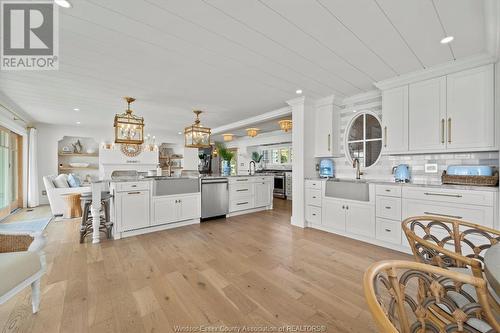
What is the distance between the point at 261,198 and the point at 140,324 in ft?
12.7

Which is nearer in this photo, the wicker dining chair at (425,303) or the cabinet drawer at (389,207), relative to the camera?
the wicker dining chair at (425,303)

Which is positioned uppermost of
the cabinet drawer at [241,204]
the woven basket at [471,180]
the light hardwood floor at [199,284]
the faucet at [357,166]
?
the faucet at [357,166]

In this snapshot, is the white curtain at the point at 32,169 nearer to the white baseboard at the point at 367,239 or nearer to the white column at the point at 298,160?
the white column at the point at 298,160

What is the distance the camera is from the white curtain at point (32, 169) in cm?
547

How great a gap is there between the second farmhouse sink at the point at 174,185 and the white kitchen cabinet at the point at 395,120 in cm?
330

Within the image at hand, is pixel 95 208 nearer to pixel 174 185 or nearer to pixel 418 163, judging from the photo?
pixel 174 185

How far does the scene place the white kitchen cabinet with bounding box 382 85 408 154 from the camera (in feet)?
9.51

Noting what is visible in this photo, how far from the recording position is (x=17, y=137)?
5277mm

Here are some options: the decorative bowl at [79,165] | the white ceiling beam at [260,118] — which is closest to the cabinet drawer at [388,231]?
the white ceiling beam at [260,118]

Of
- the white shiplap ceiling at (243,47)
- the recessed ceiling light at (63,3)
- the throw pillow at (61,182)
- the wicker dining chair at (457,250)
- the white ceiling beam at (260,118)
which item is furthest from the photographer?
the throw pillow at (61,182)

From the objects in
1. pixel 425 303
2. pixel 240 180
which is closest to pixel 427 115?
pixel 425 303

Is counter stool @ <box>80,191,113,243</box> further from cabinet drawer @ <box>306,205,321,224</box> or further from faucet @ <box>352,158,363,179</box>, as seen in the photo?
faucet @ <box>352,158,363,179</box>

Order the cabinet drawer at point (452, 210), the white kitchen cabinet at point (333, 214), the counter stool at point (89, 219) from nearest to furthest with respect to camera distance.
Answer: the cabinet drawer at point (452, 210)
the counter stool at point (89, 219)
the white kitchen cabinet at point (333, 214)

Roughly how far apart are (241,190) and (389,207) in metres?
2.87
